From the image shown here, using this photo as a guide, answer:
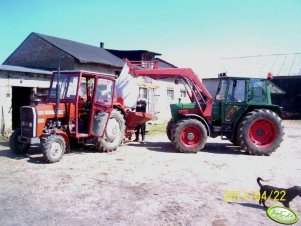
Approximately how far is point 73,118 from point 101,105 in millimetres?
883

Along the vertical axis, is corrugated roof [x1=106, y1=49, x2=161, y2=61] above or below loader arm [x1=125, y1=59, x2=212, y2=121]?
above

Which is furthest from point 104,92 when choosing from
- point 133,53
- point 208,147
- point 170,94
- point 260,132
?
point 133,53

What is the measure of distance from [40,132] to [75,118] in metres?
0.98

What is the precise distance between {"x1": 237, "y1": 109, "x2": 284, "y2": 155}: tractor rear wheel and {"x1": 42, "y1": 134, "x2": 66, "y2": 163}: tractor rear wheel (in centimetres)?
496

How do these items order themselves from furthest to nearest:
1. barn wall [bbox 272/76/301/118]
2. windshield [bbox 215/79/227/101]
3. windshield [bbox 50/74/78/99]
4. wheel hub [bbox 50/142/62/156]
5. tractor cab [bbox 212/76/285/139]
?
barn wall [bbox 272/76/301/118]
windshield [bbox 215/79/227/101]
tractor cab [bbox 212/76/285/139]
windshield [bbox 50/74/78/99]
wheel hub [bbox 50/142/62/156]

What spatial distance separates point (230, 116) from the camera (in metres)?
9.49

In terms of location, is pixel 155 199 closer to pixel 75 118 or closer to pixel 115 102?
pixel 75 118

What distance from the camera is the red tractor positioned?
7613 mm

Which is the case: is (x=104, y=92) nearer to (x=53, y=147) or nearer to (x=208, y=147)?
(x=53, y=147)

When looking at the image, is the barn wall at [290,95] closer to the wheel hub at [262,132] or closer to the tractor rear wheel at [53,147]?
the wheel hub at [262,132]

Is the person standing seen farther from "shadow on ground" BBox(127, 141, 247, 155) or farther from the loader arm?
the loader arm
